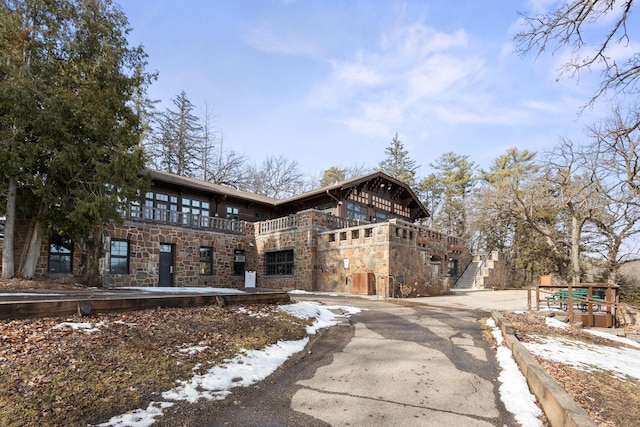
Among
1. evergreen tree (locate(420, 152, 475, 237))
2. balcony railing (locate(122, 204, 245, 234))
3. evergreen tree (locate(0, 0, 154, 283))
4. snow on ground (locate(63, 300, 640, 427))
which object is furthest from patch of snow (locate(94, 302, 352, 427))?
evergreen tree (locate(420, 152, 475, 237))

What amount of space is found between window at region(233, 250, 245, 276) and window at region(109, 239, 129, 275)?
5.93 m

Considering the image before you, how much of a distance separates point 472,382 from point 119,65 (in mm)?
15337

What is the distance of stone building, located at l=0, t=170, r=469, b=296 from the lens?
16500 millimetres

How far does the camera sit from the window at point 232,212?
22672mm

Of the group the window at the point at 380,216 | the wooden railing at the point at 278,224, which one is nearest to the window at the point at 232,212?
the wooden railing at the point at 278,224

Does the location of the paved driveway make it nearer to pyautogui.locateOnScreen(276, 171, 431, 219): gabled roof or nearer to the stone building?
the stone building

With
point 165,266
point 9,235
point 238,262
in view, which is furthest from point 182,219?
point 9,235

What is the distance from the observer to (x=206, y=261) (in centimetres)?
2012

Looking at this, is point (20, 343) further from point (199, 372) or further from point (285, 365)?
point (285, 365)

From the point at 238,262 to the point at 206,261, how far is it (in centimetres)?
207

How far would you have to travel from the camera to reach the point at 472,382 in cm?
466

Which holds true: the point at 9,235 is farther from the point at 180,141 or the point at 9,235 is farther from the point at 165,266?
the point at 180,141

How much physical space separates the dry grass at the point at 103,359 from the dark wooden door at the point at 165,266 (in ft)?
42.6

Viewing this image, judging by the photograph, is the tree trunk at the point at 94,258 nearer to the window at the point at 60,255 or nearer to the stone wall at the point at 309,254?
the stone wall at the point at 309,254
